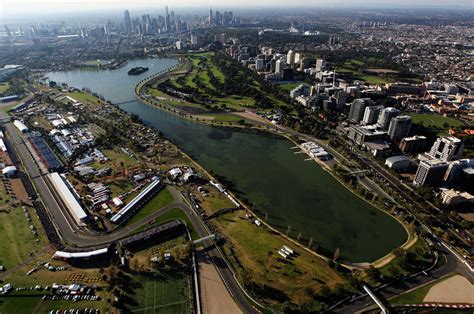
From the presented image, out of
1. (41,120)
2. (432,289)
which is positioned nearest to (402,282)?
(432,289)

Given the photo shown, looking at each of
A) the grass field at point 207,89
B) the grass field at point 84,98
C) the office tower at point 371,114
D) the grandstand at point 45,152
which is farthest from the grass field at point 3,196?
the office tower at point 371,114

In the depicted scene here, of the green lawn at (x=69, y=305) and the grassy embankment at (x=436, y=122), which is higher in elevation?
the grassy embankment at (x=436, y=122)

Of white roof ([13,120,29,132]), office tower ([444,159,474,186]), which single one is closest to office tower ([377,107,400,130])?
office tower ([444,159,474,186])

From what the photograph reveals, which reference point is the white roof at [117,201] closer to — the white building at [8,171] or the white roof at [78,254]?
the white roof at [78,254]

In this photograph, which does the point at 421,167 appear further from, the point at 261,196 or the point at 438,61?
the point at 438,61

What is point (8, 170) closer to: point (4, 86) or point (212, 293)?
point (212, 293)

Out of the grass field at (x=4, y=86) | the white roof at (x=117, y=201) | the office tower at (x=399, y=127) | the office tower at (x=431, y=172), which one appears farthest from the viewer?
the grass field at (x=4, y=86)

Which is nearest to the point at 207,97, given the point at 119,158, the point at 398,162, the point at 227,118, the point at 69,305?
the point at 227,118
